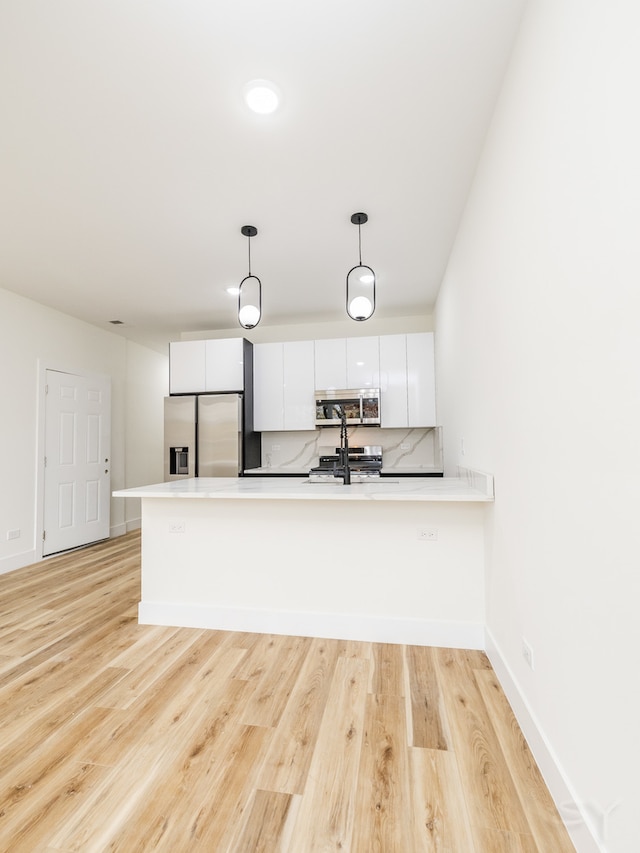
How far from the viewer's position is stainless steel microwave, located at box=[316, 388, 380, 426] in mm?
4758

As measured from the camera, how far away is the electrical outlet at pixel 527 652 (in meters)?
1.61

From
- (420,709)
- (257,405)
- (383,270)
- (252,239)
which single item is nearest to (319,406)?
(257,405)

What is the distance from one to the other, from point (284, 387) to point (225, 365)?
2.36 ft

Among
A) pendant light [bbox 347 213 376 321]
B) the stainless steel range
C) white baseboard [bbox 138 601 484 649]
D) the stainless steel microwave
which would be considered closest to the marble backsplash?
the stainless steel range

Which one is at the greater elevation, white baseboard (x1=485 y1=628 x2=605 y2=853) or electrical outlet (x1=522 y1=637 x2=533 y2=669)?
electrical outlet (x1=522 y1=637 x2=533 y2=669)

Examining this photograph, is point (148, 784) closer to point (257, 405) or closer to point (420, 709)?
point (420, 709)

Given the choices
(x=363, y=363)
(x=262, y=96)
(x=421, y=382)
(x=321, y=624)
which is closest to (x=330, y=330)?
(x=363, y=363)

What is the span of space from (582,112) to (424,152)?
1.34 metres

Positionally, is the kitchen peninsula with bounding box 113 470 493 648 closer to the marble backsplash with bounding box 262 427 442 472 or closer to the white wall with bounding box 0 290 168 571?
the marble backsplash with bounding box 262 427 442 472

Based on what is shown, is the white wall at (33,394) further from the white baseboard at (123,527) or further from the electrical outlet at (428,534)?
the electrical outlet at (428,534)

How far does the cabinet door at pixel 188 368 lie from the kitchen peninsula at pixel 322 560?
2392 millimetres

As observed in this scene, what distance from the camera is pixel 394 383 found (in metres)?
4.83

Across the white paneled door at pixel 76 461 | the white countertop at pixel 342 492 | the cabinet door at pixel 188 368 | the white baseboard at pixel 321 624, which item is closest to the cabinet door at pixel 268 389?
the cabinet door at pixel 188 368

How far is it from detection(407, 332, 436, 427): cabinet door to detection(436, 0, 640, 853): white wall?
9.07 feet
